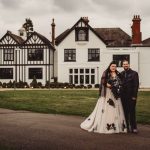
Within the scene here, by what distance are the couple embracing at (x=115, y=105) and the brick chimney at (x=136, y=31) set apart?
40.1 metres

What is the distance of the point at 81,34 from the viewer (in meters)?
52.8

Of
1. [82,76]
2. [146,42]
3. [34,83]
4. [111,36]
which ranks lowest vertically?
[34,83]

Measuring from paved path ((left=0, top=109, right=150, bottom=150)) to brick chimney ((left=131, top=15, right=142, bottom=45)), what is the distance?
39.1 m

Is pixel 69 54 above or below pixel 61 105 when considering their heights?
above

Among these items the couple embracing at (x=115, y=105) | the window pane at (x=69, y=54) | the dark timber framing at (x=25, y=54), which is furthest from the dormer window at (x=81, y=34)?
the couple embracing at (x=115, y=105)

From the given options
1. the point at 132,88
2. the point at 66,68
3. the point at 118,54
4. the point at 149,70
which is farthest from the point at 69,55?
the point at 132,88

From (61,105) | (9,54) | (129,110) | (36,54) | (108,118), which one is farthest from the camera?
(9,54)

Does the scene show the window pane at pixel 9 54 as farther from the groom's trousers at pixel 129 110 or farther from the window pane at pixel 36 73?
the groom's trousers at pixel 129 110

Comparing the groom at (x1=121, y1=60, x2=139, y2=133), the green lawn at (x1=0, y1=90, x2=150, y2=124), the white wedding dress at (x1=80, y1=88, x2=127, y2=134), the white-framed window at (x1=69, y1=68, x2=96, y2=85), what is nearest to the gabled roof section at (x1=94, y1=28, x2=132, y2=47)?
the white-framed window at (x1=69, y1=68, x2=96, y2=85)

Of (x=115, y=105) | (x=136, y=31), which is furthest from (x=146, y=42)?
(x=115, y=105)

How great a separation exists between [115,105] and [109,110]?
23cm

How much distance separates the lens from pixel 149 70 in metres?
51.7

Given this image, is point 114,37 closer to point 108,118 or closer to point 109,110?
point 109,110

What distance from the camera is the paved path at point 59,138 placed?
9219 mm
